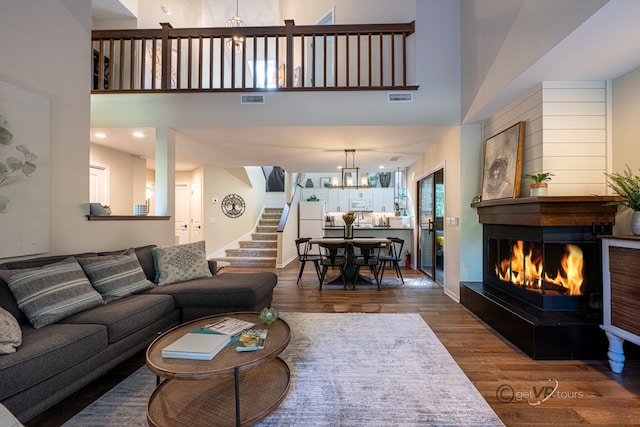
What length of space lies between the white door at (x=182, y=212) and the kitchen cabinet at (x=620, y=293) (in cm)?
811

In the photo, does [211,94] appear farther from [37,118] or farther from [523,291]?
[523,291]

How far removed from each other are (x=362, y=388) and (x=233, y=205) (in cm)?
648

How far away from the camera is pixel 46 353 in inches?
62.7

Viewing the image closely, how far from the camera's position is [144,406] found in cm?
183

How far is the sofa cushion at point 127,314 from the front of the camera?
2.05 m

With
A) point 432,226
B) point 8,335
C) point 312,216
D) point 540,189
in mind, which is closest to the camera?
point 8,335

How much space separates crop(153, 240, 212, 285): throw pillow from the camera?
3180 mm

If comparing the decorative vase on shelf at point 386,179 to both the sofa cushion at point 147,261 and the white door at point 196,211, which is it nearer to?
the white door at point 196,211

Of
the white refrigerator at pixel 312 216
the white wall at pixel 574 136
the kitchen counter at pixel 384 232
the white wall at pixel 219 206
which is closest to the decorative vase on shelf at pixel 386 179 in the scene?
the white refrigerator at pixel 312 216

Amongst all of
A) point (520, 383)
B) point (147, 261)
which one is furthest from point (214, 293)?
point (520, 383)

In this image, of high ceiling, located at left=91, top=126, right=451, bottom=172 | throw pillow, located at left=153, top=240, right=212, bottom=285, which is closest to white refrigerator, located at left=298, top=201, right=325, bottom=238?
high ceiling, located at left=91, top=126, right=451, bottom=172

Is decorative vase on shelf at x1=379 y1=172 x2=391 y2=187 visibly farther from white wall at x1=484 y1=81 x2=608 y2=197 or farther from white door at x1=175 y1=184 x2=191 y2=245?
white wall at x1=484 y1=81 x2=608 y2=197

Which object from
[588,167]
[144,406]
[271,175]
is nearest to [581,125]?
[588,167]

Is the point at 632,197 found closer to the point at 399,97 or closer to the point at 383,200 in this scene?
the point at 399,97
